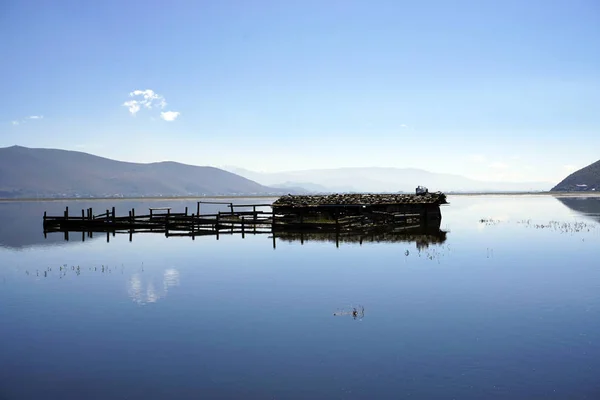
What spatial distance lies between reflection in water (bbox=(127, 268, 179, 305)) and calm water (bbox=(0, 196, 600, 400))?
0.17 metres

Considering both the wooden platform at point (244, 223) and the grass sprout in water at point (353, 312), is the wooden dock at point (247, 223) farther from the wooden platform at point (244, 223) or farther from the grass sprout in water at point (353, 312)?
the grass sprout in water at point (353, 312)

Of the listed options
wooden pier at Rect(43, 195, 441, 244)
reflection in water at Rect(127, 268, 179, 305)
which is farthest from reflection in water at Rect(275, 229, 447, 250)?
reflection in water at Rect(127, 268, 179, 305)

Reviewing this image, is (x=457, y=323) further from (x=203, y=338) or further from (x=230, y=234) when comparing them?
(x=230, y=234)

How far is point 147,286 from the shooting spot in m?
23.6

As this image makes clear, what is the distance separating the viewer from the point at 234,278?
1004 inches

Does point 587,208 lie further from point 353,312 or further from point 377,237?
point 353,312

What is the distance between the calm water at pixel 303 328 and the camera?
1191cm

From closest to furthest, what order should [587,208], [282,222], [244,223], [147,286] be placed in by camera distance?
1. [147,286]
2. [244,223]
3. [282,222]
4. [587,208]

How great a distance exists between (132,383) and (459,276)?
1754 cm

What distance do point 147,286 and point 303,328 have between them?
33.6ft

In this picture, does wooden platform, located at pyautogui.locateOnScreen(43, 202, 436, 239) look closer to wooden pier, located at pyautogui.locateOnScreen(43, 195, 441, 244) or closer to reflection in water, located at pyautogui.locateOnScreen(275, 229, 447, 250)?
→ wooden pier, located at pyautogui.locateOnScreen(43, 195, 441, 244)

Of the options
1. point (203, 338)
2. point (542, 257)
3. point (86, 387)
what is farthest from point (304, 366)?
point (542, 257)

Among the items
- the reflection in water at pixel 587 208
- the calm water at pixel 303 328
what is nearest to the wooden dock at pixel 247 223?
the calm water at pixel 303 328

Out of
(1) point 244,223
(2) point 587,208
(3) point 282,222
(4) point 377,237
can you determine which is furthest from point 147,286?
(2) point 587,208
